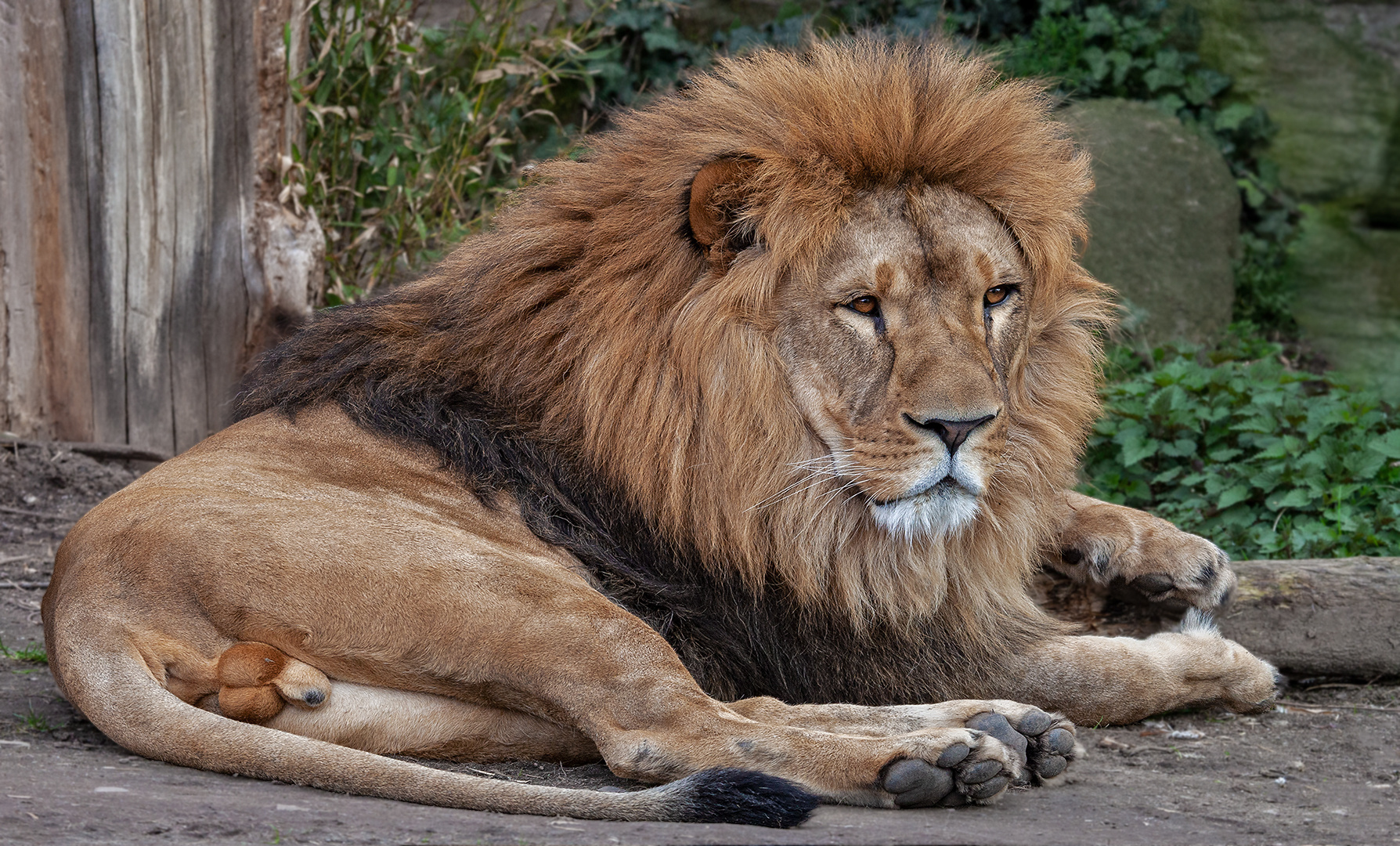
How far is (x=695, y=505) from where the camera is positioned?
327 cm

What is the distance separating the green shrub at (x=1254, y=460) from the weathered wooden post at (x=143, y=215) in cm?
321

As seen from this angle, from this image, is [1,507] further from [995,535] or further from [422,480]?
[995,535]

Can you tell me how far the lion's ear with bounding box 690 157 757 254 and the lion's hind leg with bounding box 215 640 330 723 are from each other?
1311 millimetres

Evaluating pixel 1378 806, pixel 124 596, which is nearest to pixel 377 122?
pixel 124 596

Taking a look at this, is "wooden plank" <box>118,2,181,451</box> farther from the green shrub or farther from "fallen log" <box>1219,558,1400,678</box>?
"fallen log" <box>1219,558,1400,678</box>

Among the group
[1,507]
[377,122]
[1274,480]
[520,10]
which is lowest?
[1,507]

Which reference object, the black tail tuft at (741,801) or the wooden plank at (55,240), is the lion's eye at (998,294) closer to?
the black tail tuft at (741,801)

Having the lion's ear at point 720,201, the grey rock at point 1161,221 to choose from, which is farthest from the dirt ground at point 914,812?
the grey rock at point 1161,221

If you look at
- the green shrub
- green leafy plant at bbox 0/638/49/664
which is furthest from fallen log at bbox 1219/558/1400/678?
green leafy plant at bbox 0/638/49/664

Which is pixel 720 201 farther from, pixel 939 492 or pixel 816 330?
pixel 939 492

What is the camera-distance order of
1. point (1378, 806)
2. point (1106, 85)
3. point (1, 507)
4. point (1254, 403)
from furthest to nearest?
point (1106, 85), point (1254, 403), point (1, 507), point (1378, 806)

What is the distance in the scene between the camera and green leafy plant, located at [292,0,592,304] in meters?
5.83

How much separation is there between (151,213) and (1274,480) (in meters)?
4.11

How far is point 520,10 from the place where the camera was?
21.6 feet
